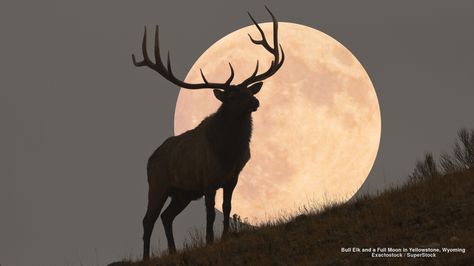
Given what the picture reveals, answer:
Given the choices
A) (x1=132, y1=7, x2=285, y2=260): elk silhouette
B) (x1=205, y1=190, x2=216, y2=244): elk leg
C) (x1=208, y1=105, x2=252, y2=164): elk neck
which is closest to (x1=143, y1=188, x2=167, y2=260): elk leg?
(x1=132, y1=7, x2=285, y2=260): elk silhouette

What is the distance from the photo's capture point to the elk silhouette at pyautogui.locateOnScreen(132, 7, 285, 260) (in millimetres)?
14562

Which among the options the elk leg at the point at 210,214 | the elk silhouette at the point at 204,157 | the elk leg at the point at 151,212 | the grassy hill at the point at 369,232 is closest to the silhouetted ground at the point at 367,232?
the grassy hill at the point at 369,232

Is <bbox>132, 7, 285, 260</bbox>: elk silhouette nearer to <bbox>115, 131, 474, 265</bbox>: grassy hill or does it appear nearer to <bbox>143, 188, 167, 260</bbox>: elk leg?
<bbox>143, 188, 167, 260</bbox>: elk leg

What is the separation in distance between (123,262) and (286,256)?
3458mm

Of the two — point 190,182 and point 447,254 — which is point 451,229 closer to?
point 447,254

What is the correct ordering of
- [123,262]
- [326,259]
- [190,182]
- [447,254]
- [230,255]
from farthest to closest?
[190,182]
[123,262]
[230,255]
[326,259]
[447,254]

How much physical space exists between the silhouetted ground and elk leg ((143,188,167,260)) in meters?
2.15

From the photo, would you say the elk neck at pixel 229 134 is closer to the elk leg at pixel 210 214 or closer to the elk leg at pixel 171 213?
the elk leg at pixel 210 214

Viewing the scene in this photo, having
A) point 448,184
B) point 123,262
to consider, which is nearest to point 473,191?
point 448,184

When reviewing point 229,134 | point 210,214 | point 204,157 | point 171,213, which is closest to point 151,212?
point 171,213

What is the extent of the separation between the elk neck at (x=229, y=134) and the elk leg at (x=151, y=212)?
149cm

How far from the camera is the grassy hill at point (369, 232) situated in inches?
422

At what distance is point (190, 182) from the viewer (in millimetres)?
14977

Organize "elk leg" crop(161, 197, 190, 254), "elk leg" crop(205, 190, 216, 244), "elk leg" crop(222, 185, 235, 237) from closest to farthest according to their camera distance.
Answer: "elk leg" crop(205, 190, 216, 244) → "elk leg" crop(222, 185, 235, 237) → "elk leg" crop(161, 197, 190, 254)
